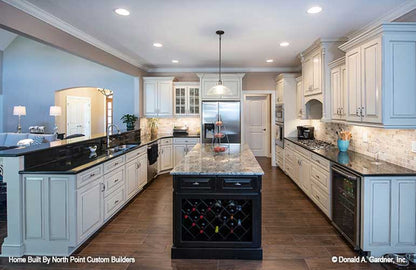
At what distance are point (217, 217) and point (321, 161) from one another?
6.24ft

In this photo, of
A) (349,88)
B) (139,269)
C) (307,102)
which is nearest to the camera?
(139,269)

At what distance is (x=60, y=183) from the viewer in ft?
8.82

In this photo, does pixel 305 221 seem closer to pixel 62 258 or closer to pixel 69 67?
pixel 62 258

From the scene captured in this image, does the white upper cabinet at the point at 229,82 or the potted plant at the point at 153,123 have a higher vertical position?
the white upper cabinet at the point at 229,82

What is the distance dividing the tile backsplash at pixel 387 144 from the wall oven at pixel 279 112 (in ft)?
6.74

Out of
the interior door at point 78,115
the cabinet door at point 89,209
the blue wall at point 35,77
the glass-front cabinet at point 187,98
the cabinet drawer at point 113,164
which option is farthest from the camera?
the interior door at point 78,115

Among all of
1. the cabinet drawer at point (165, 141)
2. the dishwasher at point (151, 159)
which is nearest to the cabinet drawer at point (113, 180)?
the dishwasher at point (151, 159)

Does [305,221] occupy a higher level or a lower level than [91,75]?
lower

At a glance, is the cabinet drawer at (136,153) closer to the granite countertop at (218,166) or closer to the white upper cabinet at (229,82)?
the granite countertop at (218,166)

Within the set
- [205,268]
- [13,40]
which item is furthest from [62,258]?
[13,40]

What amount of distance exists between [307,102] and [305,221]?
8.48 feet

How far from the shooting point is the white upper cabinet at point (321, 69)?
4.29 m

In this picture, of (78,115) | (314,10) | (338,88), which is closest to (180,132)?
(338,88)

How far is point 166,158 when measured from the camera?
21.4ft
